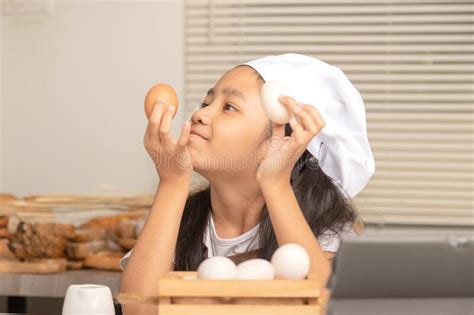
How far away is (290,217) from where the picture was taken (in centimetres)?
141

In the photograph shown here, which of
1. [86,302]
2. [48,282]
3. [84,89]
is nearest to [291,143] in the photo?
[86,302]

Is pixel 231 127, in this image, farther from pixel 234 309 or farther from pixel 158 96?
pixel 234 309

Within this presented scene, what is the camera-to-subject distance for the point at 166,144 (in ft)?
4.67

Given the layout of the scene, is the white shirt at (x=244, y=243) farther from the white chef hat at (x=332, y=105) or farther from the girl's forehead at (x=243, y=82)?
the girl's forehead at (x=243, y=82)

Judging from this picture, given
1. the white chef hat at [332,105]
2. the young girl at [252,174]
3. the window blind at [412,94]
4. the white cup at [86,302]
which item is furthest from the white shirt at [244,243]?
the window blind at [412,94]

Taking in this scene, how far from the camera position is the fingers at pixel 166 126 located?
1410mm

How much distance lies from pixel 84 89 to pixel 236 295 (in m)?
2.25

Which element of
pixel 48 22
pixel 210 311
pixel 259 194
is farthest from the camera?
pixel 48 22

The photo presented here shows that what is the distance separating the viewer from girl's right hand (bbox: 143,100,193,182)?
142cm

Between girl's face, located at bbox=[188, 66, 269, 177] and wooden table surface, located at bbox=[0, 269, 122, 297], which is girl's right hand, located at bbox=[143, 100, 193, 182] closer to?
girl's face, located at bbox=[188, 66, 269, 177]

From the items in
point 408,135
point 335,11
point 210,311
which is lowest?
point 408,135

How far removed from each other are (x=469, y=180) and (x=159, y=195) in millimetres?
1771

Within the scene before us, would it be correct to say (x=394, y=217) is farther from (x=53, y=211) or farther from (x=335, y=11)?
(x=53, y=211)

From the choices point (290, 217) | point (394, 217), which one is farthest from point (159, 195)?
point (394, 217)
